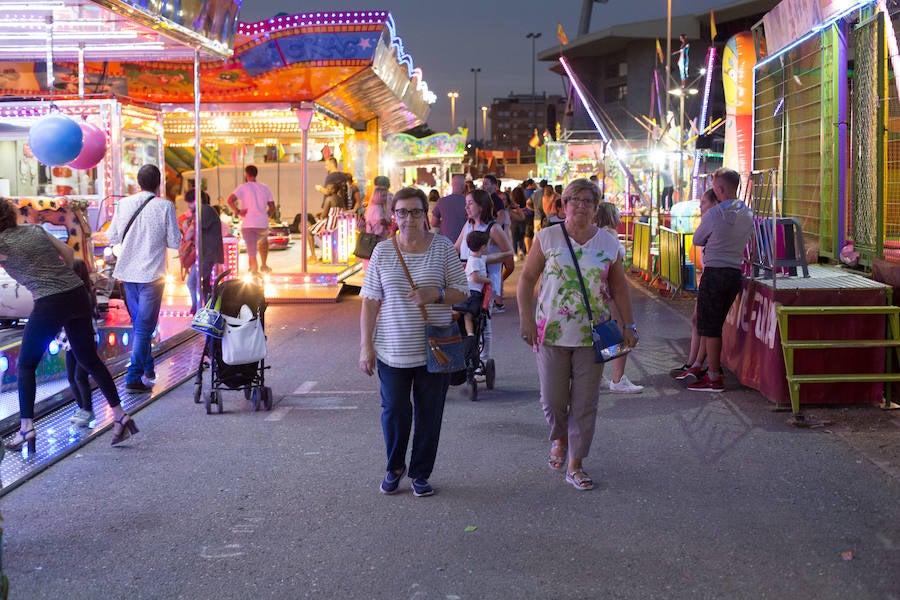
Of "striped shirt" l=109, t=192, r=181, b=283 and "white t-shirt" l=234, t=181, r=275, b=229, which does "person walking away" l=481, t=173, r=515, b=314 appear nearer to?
"striped shirt" l=109, t=192, r=181, b=283

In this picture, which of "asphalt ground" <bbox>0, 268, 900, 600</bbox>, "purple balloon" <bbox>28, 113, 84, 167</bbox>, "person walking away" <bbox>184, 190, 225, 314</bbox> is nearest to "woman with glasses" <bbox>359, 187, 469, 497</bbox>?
"asphalt ground" <bbox>0, 268, 900, 600</bbox>

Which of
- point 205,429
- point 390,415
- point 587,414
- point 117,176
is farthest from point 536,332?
point 117,176

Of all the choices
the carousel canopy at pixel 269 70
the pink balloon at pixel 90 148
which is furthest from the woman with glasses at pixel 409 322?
the carousel canopy at pixel 269 70

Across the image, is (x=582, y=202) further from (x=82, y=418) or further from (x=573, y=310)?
(x=82, y=418)

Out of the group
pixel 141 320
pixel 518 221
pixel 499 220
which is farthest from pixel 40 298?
pixel 518 221

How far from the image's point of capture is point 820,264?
10203mm

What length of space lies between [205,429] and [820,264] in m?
6.30

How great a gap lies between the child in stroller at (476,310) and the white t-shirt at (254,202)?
815cm

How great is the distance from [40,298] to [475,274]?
3490mm

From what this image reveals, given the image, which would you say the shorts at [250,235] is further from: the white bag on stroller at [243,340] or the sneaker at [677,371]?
the sneaker at [677,371]

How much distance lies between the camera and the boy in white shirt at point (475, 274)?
8281mm

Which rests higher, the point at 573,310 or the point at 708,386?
the point at 573,310

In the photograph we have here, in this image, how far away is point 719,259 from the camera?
8.36 metres

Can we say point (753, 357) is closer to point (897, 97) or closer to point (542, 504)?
point (897, 97)
